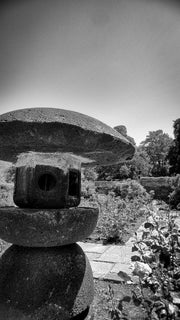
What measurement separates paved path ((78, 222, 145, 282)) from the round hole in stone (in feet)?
4.04

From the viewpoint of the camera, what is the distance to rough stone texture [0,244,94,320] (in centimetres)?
170

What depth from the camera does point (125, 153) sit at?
210 cm

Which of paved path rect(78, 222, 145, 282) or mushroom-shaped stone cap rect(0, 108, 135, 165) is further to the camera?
paved path rect(78, 222, 145, 282)

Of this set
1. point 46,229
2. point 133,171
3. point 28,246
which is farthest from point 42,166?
point 133,171

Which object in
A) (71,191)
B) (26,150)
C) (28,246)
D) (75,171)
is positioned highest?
(26,150)

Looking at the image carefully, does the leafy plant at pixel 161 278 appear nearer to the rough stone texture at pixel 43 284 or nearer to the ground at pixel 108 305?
the ground at pixel 108 305

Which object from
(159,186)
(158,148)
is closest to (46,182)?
(159,186)

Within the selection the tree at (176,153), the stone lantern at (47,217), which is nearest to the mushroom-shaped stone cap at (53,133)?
the stone lantern at (47,217)

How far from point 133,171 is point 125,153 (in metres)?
26.9

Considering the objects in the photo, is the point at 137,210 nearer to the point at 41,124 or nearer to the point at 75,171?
the point at 75,171

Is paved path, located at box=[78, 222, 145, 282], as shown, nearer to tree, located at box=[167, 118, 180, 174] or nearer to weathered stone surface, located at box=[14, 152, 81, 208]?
weathered stone surface, located at box=[14, 152, 81, 208]

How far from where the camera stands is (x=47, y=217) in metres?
1.77

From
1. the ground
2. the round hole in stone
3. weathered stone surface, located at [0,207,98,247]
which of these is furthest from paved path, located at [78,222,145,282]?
the round hole in stone

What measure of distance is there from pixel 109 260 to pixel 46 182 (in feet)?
7.62
